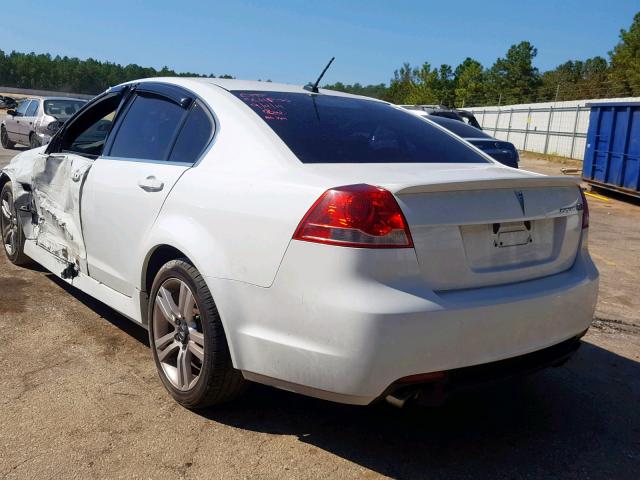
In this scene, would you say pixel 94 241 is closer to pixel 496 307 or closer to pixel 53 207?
pixel 53 207

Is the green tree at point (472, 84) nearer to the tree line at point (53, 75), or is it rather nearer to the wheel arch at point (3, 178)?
the wheel arch at point (3, 178)

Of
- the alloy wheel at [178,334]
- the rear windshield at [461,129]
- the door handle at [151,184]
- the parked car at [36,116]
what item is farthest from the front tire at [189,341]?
the parked car at [36,116]

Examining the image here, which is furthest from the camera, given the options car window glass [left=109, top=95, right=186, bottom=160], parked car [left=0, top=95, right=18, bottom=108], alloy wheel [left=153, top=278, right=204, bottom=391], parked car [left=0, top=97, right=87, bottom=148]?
parked car [left=0, top=95, right=18, bottom=108]

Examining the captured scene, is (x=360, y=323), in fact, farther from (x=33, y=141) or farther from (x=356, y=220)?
(x=33, y=141)

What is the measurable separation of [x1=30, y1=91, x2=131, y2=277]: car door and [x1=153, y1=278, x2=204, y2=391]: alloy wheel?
1031 mm

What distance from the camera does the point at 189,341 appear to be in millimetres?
3035

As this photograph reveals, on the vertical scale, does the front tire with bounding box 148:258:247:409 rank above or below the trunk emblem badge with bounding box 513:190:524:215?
below

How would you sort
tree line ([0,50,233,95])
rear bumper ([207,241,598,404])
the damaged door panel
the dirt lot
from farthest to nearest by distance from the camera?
tree line ([0,50,233,95]) < the damaged door panel < the dirt lot < rear bumper ([207,241,598,404])

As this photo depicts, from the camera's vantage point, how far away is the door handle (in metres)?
3.24

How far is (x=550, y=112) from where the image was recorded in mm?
30906

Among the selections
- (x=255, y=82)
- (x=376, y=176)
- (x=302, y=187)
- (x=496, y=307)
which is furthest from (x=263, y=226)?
(x=255, y=82)

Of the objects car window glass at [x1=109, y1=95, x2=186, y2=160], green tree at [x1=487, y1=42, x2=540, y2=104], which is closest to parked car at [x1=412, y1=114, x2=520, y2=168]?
car window glass at [x1=109, y1=95, x2=186, y2=160]

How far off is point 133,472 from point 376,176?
1561 mm

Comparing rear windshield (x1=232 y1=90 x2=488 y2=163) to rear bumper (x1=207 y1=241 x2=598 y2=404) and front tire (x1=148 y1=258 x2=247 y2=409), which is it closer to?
rear bumper (x1=207 y1=241 x2=598 y2=404)
